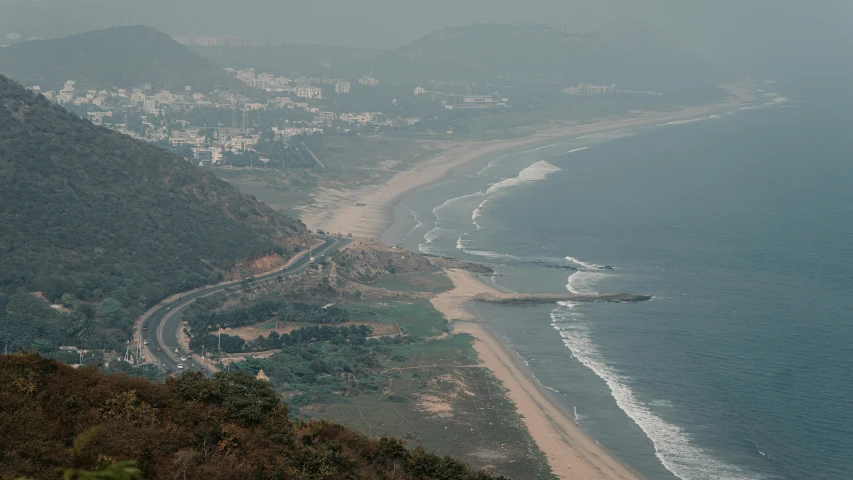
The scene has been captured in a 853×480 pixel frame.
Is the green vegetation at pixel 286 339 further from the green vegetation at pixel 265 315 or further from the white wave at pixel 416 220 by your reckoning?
the white wave at pixel 416 220

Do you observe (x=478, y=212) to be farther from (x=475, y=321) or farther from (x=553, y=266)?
(x=475, y=321)

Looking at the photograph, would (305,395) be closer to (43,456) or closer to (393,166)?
(43,456)

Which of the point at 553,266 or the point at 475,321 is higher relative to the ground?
the point at 553,266

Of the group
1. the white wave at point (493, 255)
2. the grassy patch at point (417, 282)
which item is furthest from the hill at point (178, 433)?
the white wave at point (493, 255)

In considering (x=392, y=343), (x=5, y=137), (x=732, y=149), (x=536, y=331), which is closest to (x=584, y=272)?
(x=536, y=331)

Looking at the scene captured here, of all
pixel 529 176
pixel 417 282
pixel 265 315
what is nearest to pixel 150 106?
pixel 529 176
